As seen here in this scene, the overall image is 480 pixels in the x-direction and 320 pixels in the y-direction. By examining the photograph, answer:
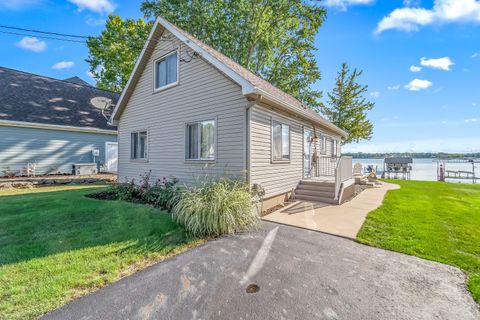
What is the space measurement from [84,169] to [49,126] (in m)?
3.14

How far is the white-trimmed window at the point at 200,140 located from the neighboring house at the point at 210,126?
32 millimetres

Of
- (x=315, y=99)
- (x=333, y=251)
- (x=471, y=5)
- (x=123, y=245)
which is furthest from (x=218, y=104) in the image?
(x=315, y=99)

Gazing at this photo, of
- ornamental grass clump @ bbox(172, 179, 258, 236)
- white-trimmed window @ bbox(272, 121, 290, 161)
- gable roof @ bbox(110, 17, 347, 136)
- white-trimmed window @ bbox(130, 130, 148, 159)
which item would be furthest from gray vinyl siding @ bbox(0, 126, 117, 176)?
white-trimmed window @ bbox(272, 121, 290, 161)

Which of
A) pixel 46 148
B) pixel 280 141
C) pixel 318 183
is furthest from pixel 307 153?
pixel 46 148

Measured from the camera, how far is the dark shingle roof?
12.7 m

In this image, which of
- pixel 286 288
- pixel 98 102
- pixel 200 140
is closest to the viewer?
pixel 286 288

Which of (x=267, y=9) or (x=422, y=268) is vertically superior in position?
(x=267, y=9)

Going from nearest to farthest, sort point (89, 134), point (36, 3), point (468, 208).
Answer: point (468, 208)
point (36, 3)
point (89, 134)

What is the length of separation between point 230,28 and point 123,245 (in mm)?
17079

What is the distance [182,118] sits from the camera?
25.6ft

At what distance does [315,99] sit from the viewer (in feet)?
67.0

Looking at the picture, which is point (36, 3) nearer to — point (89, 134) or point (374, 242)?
point (89, 134)

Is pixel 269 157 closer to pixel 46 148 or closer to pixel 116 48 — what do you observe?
pixel 46 148

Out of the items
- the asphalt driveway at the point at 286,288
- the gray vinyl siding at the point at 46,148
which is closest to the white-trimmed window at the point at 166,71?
the asphalt driveway at the point at 286,288
